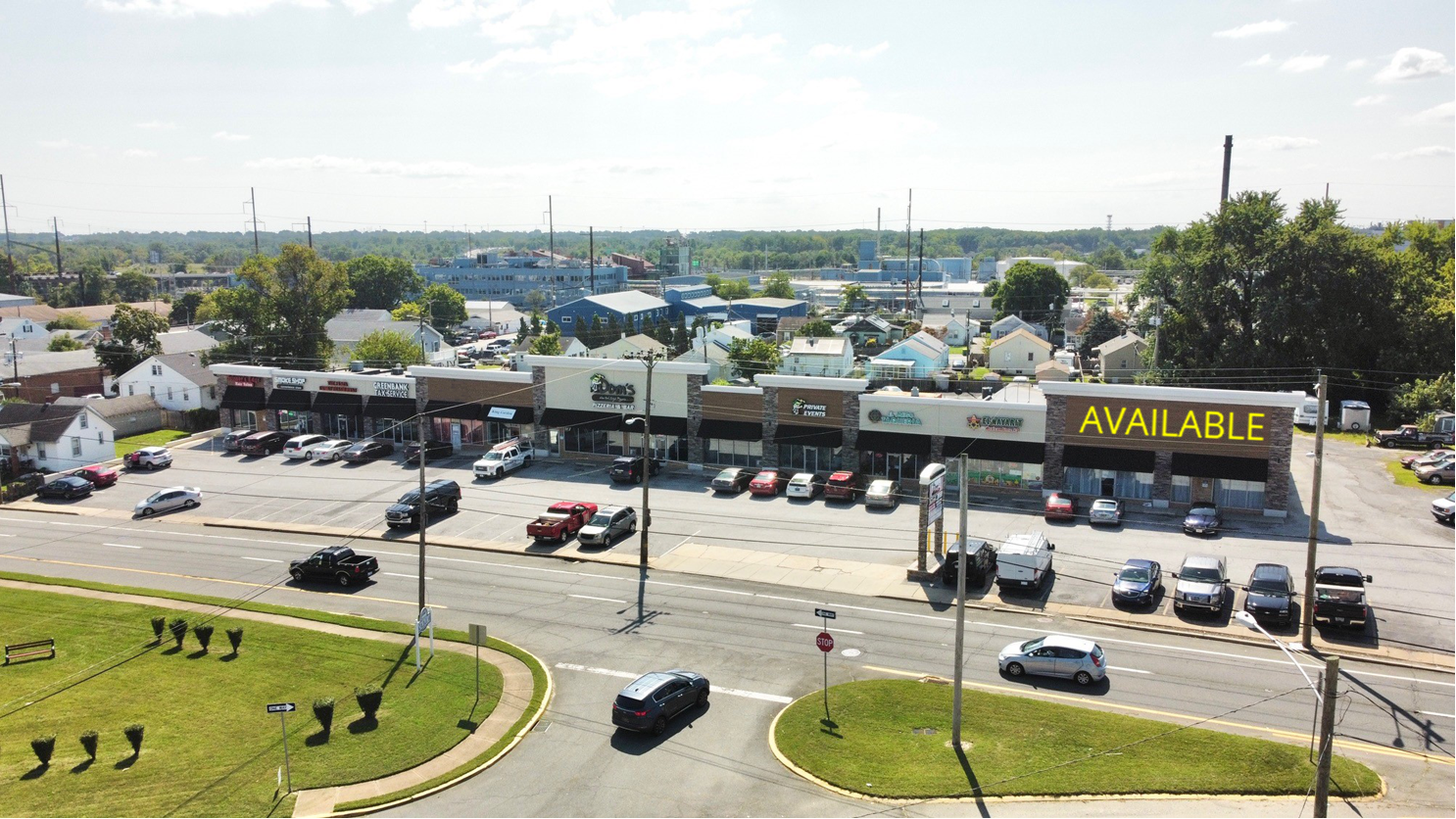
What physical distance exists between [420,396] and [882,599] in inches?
1447

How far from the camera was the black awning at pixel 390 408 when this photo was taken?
59.8 meters

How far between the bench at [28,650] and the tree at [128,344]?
203 ft

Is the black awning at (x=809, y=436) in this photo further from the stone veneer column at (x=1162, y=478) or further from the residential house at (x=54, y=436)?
the residential house at (x=54, y=436)

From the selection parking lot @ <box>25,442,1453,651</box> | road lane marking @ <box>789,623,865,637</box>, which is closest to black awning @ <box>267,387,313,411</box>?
parking lot @ <box>25,442,1453,651</box>

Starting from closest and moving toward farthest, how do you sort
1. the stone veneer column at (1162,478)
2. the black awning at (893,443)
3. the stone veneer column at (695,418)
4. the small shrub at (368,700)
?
the small shrub at (368,700)
the stone veneer column at (1162,478)
the black awning at (893,443)
the stone veneer column at (695,418)

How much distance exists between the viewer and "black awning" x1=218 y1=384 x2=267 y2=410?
64.2 meters

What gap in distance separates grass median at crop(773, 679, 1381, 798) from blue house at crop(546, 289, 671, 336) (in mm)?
103969

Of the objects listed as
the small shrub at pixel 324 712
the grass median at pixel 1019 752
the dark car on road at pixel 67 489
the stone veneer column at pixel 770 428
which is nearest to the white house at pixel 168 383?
the dark car on road at pixel 67 489

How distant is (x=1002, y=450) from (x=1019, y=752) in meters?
25.8

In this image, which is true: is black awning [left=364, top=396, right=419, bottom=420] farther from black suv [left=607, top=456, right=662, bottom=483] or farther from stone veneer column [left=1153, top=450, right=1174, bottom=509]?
stone veneer column [left=1153, top=450, right=1174, bottom=509]

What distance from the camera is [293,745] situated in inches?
951

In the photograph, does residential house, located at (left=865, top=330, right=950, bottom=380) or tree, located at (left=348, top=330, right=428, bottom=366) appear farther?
residential house, located at (left=865, top=330, right=950, bottom=380)

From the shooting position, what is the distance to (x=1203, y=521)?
1561 inches

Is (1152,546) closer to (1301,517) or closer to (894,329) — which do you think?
(1301,517)
